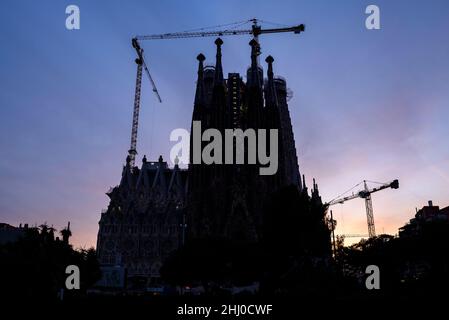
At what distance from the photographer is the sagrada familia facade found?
3797 inches

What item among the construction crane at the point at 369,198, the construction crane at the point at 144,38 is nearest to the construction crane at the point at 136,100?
the construction crane at the point at 144,38

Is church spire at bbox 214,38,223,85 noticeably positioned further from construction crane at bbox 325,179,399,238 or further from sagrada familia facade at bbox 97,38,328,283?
construction crane at bbox 325,179,399,238

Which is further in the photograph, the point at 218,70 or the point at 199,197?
the point at 218,70

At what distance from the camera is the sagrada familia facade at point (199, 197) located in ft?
316

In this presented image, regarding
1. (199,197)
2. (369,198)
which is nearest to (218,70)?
(199,197)

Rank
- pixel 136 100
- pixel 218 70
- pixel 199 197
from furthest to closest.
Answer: pixel 136 100 < pixel 218 70 < pixel 199 197

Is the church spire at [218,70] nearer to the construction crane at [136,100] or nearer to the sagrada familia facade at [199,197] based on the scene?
the sagrada familia facade at [199,197]

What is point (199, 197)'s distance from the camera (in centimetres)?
9938

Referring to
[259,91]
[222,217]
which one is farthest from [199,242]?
[259,91]

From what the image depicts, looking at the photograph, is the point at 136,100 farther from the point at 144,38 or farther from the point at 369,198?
the point at 369,198

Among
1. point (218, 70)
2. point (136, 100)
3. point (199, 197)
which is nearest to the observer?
point (199, 197)

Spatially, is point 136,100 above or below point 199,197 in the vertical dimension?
above

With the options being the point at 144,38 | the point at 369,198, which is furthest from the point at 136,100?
the point at 369,198
